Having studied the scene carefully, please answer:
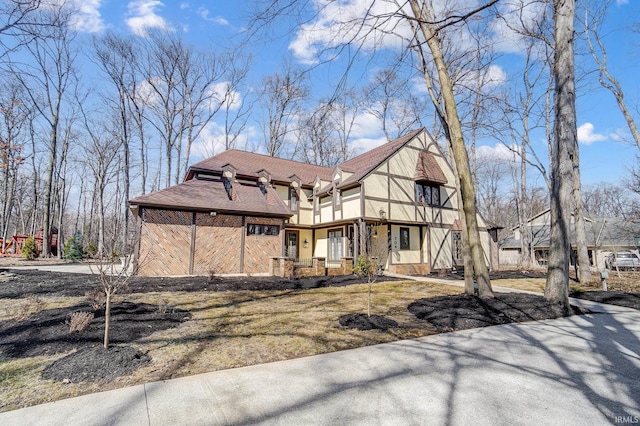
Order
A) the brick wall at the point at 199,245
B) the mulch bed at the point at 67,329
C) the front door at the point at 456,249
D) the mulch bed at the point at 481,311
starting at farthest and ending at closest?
the front door at the point at 456,249
the brick wall at the point at 199,245
the mulch bed at the point at 481,311
the mulch bed at the point at 67,329

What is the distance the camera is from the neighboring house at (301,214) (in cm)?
1302

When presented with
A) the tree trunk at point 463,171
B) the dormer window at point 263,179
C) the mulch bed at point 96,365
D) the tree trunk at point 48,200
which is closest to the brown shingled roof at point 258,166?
the dormer window at point 263,179

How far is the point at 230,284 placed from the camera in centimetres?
1012

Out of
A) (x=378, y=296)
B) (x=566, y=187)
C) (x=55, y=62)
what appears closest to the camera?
(x=566, y=187)

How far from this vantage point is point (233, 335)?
5.01 metres

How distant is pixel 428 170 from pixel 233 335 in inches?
634

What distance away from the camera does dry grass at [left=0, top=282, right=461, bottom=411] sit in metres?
3.27

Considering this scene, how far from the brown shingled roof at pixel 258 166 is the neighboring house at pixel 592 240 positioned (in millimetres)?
19321

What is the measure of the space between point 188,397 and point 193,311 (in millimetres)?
4074

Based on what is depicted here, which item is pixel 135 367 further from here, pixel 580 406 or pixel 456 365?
pixel 580 406

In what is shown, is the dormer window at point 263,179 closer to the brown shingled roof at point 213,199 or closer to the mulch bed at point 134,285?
the brown shingled roof at point 213,199

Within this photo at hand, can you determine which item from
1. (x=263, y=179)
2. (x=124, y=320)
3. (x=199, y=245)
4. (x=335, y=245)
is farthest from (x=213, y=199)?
(x=124, y=320)

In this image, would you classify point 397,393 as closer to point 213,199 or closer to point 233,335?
point 233,335

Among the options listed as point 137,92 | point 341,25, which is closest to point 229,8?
point 341,25
